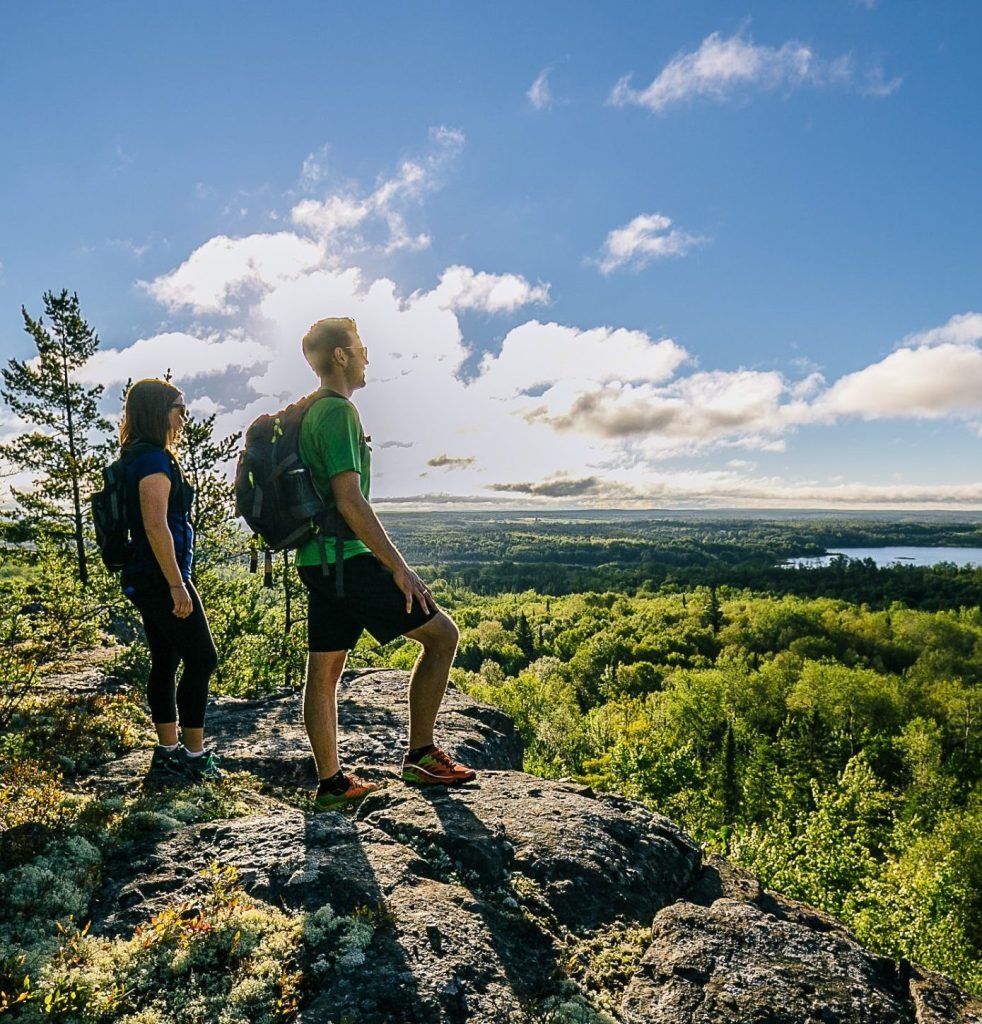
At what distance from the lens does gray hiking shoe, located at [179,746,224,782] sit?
489 centimetres

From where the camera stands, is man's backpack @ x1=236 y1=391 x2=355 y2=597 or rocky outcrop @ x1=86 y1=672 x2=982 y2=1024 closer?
rocky outcrop @ x1=86 y1=672 x2=982 y2=1024

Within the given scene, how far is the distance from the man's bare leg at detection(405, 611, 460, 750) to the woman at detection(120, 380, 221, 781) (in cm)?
155

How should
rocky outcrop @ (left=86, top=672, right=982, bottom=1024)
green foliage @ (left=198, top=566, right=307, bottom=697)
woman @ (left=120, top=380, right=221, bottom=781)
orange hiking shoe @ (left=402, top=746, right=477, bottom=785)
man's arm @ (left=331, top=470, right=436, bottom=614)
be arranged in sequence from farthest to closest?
green foliage @ (left=198, top=566, right=307, bottom=697) < orange hiking shoe @ (left=402, top=746, right=477, bottom=785) < woman @ (left=120, top=380, right=221, bottom=781) < man's arm @ (left=331, top=470, right=436, bottom=614) < rocky outcrop @ (left=86, top=672, right=982, bottom=1024)

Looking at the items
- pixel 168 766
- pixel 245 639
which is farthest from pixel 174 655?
pixel 245 639

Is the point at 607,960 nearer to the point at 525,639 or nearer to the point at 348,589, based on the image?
the point at 348,589

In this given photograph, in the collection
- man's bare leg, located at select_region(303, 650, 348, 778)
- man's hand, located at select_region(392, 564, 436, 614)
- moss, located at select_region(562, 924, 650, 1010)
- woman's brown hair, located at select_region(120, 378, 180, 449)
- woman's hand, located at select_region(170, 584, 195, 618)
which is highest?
woman's brown hair, located at select_region(120, 378, 180, 449)

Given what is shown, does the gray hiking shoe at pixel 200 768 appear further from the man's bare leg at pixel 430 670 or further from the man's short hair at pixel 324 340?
the man's short hair at pixel 324 340

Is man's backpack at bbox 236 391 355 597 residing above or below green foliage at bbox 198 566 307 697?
above

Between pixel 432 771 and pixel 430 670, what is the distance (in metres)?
0.88

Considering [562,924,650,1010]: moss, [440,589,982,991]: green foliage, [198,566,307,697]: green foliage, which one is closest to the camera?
[562,924,650,1010]: moss

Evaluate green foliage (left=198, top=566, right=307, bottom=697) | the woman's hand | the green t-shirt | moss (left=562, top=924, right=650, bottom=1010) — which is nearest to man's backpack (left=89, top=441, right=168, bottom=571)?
the woman's hand

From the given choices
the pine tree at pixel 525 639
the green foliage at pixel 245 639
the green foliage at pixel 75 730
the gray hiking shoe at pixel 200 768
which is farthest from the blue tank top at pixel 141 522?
the pine tree at pixel 525 639

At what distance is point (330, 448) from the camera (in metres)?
4.06

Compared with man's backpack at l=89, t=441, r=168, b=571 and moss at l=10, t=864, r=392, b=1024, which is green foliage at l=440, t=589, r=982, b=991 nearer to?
moss at l=10, t=864, r=392, b=1024
